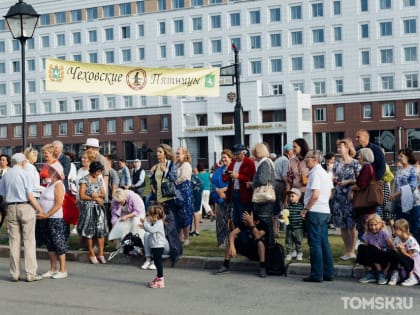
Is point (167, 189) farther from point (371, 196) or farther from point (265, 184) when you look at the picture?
point (371, 196)

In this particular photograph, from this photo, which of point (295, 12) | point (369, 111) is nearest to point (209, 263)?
point (369, 111)

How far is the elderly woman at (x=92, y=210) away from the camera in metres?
11.8

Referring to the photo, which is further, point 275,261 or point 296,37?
point 296,37

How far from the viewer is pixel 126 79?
1538cm

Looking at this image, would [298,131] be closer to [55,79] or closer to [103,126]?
[103,126]

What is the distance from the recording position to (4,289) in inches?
379

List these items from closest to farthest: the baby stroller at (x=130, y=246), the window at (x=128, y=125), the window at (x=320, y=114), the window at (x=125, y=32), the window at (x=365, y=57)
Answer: the baby stroller at (x=130, y=246)
the window at (x=365, y=57)
the window at (x=320, y=114)
the window at (x=128, y=125)
the window at (x=125, y=32)

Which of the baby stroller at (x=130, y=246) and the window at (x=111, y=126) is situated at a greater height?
the window at (x=111, y=126)

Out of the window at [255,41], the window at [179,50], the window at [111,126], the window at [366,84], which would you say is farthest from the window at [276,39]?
the window at [111,126]

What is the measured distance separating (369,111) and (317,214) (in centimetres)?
6443

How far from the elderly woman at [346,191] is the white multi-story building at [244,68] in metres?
58.3

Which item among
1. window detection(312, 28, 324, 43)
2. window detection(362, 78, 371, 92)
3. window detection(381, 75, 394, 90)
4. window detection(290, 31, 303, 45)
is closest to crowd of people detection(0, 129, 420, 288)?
window detection(381, 75, 394, 90)

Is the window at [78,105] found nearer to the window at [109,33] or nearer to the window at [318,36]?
the window at [109,33]

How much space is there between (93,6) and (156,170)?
79.0 meters
